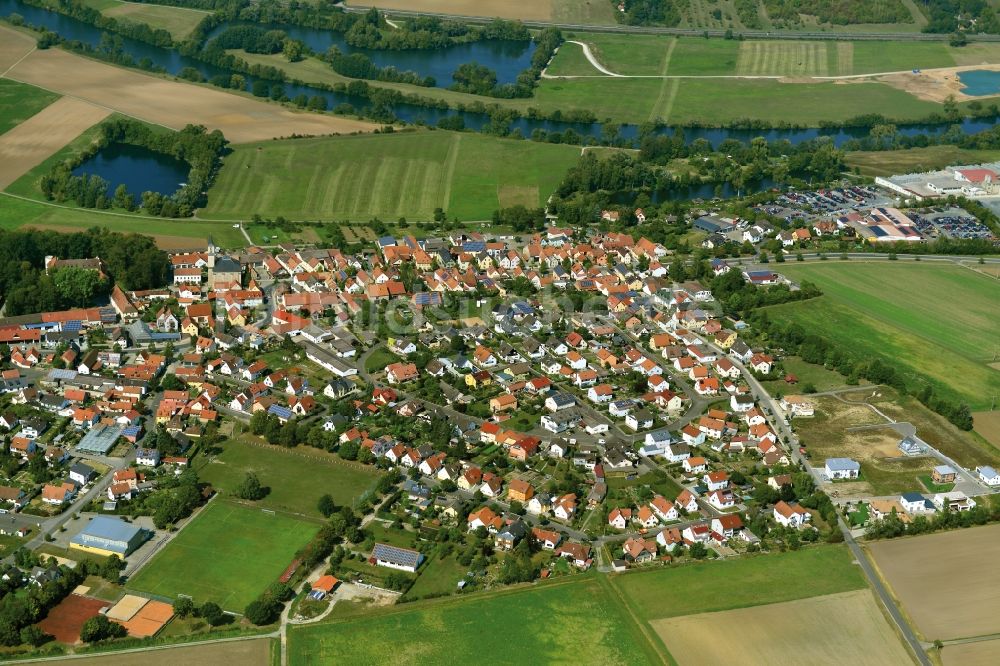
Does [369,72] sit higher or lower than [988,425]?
higher

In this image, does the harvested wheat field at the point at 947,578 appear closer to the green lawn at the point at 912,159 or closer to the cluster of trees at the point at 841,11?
the green lawn at the point at 912,159

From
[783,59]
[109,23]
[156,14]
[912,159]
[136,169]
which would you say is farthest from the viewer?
[156,14]

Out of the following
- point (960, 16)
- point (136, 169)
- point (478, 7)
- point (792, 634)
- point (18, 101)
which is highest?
point (960, 16)

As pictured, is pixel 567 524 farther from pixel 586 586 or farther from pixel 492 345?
pixel 492 345

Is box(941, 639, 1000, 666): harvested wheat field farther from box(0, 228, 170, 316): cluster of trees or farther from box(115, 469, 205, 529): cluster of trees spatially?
box(0, 228, 170, 316): cluster of trees

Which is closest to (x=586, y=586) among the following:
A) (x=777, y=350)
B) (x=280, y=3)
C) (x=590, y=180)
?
(x=777, y=350)

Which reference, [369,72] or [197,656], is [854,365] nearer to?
[197,656]

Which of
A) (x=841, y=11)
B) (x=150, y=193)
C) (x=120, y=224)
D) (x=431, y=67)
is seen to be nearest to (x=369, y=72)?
(x=431, y=67)

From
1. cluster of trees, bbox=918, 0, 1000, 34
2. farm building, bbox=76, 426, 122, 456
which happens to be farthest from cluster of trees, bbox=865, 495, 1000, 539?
cluster of trees, bbox=918, 0, 1000, 34
